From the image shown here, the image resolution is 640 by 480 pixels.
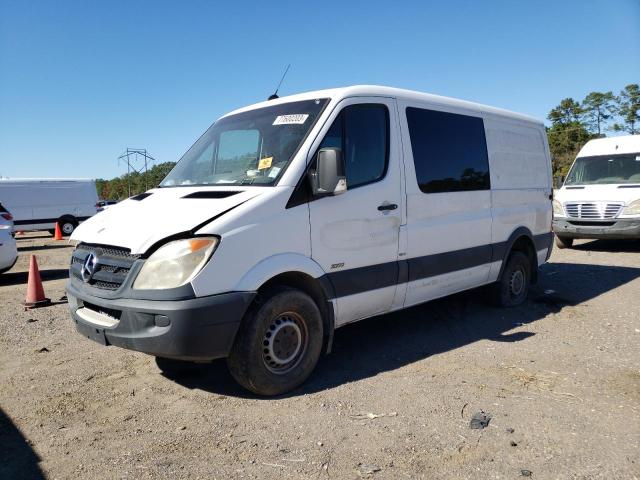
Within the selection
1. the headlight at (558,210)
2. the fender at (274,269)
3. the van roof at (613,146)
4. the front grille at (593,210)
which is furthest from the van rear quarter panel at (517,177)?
the van roof at (613,146)

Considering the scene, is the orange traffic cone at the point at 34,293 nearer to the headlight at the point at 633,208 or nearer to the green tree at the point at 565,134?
the headlight at the point at 633,208

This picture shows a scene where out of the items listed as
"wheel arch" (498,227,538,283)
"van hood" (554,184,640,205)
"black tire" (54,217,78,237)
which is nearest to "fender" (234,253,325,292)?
"wheel arch" (498,227,538,283)

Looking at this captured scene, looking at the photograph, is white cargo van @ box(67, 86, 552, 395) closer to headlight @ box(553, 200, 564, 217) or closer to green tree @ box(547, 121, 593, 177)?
headlight @ box(553, 200, 564, 217)

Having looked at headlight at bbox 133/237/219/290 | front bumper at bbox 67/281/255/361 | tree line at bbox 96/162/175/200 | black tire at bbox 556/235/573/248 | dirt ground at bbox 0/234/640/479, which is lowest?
dirt ground at bbox 0/234/640/479

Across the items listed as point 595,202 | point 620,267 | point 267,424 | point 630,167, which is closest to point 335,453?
point 267,424

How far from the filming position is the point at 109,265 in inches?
144

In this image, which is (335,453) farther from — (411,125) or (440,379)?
(411,125)

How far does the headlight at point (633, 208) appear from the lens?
1013 centimetres

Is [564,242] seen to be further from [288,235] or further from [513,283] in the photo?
[288,235]

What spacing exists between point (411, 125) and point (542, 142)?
320cm

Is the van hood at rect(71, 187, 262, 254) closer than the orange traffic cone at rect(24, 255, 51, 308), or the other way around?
the van hood at rect(71, 187, 262, 254)

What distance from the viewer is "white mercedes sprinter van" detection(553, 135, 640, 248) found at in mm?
10273

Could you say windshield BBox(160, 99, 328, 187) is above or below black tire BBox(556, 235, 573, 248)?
above

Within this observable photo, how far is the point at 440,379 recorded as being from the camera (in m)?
4.12
